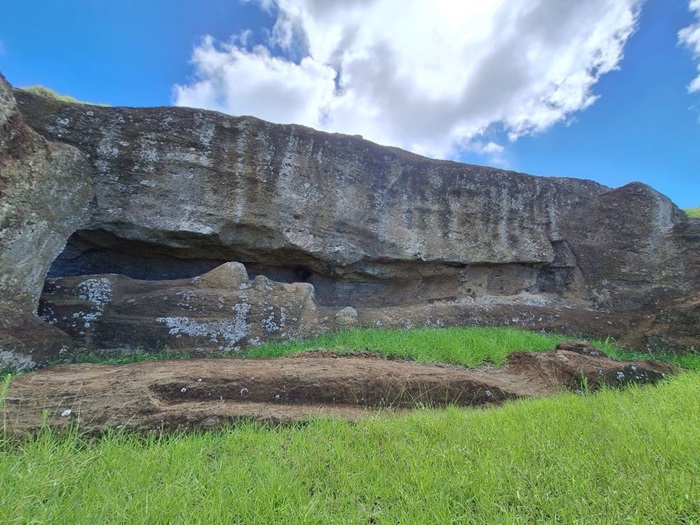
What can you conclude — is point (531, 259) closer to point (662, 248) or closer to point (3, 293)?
point (662, 248)

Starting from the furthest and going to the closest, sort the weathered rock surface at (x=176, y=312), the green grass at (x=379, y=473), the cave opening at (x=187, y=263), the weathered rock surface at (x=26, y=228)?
the cave opening at (x=187, y=263) < the weathered rock surface at (x=176, y=312) < the weathered rock surface at (x=26, y=228) < the green grass at (x=379, y=473)

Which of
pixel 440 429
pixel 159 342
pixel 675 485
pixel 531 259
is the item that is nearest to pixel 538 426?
pixel 440 429

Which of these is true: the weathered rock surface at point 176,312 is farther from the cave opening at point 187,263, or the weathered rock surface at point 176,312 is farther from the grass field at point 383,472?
the grass field at point 383,472

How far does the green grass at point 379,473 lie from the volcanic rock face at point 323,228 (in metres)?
4.82

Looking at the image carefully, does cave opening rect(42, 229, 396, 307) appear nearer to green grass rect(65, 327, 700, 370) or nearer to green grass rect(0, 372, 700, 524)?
green grass rect(65, 327, 700, 370)

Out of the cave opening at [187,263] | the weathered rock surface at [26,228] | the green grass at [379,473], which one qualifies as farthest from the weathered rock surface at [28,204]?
the green grass at [379,473]

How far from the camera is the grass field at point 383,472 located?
221 cm

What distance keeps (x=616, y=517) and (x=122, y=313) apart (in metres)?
7.98

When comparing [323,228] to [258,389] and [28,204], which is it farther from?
[258,389]

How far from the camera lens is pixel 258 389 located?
4.67 m

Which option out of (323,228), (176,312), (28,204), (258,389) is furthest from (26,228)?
(323,228)

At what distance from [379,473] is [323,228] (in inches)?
321

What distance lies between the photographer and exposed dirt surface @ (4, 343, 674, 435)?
383cm

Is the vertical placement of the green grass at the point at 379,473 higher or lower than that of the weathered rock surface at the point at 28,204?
lower
